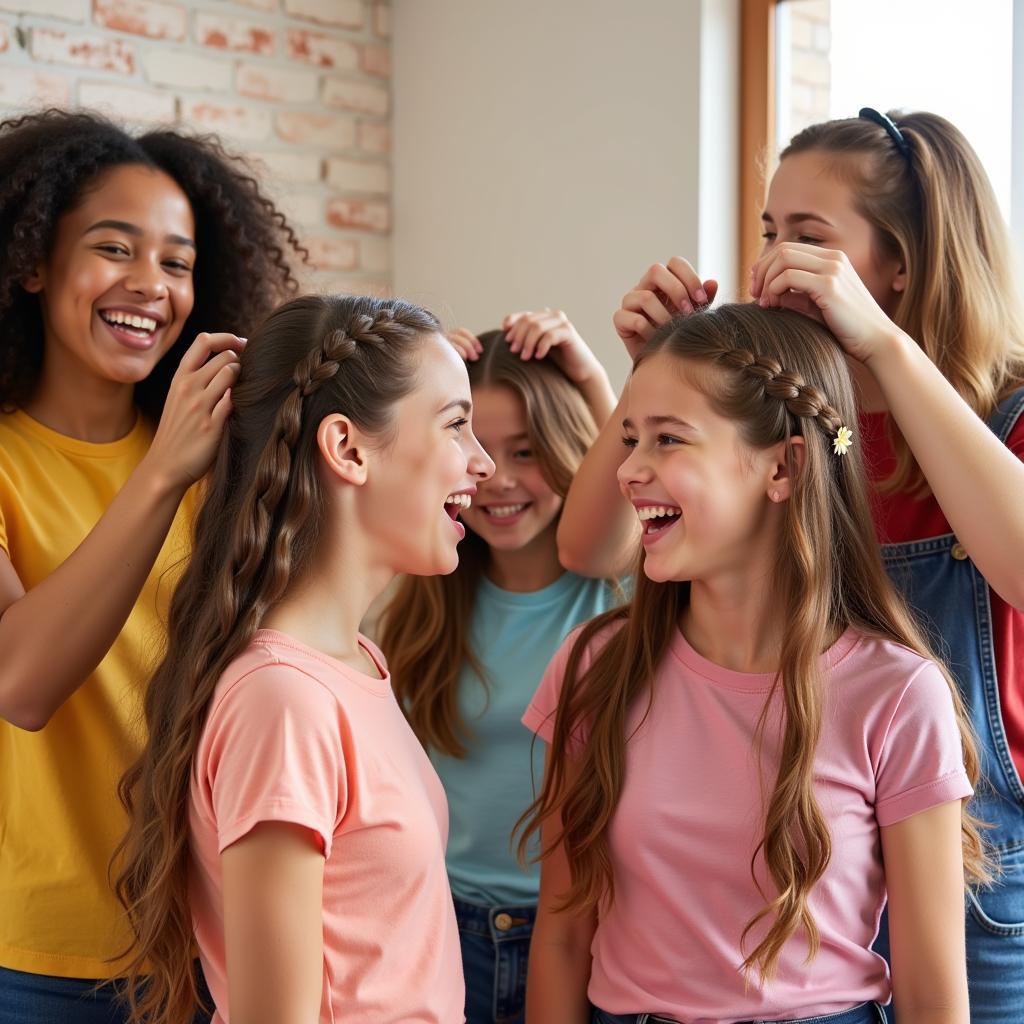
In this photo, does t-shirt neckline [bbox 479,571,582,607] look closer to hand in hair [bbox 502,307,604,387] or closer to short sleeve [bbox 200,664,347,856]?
hand in hair [bbox 502,307,604,387]

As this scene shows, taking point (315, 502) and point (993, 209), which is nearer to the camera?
point (315, 502)

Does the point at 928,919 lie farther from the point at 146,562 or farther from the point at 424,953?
the point at 146,562

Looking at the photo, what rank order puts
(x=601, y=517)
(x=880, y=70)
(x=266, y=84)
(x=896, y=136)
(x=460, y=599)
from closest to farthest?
(x=896, y=136)
(x=601, y=517)
(x=460, y=599)
(x=880, y=70)
(x=266, y=84)

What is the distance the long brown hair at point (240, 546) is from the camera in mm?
1256

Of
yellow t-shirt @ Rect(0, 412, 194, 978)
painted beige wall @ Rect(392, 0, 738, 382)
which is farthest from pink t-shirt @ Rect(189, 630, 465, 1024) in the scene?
painted beige wall @ Rect(392, 0, 738, 382)

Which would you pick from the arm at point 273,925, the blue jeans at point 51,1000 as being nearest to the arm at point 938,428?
the arm at point 273,925

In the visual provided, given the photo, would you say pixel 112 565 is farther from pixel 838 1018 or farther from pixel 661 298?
pixel 838 1018

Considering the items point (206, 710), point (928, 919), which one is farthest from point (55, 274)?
point (928, 919)

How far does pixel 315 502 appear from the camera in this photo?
1330 mm

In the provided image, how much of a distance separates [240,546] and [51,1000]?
63 centimetres

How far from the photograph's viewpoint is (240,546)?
50.9 inches

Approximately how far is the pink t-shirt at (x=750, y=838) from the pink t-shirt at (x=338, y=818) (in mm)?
214

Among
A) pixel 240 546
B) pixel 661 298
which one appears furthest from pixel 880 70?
pixel 240 546

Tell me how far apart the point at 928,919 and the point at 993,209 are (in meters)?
0.90
